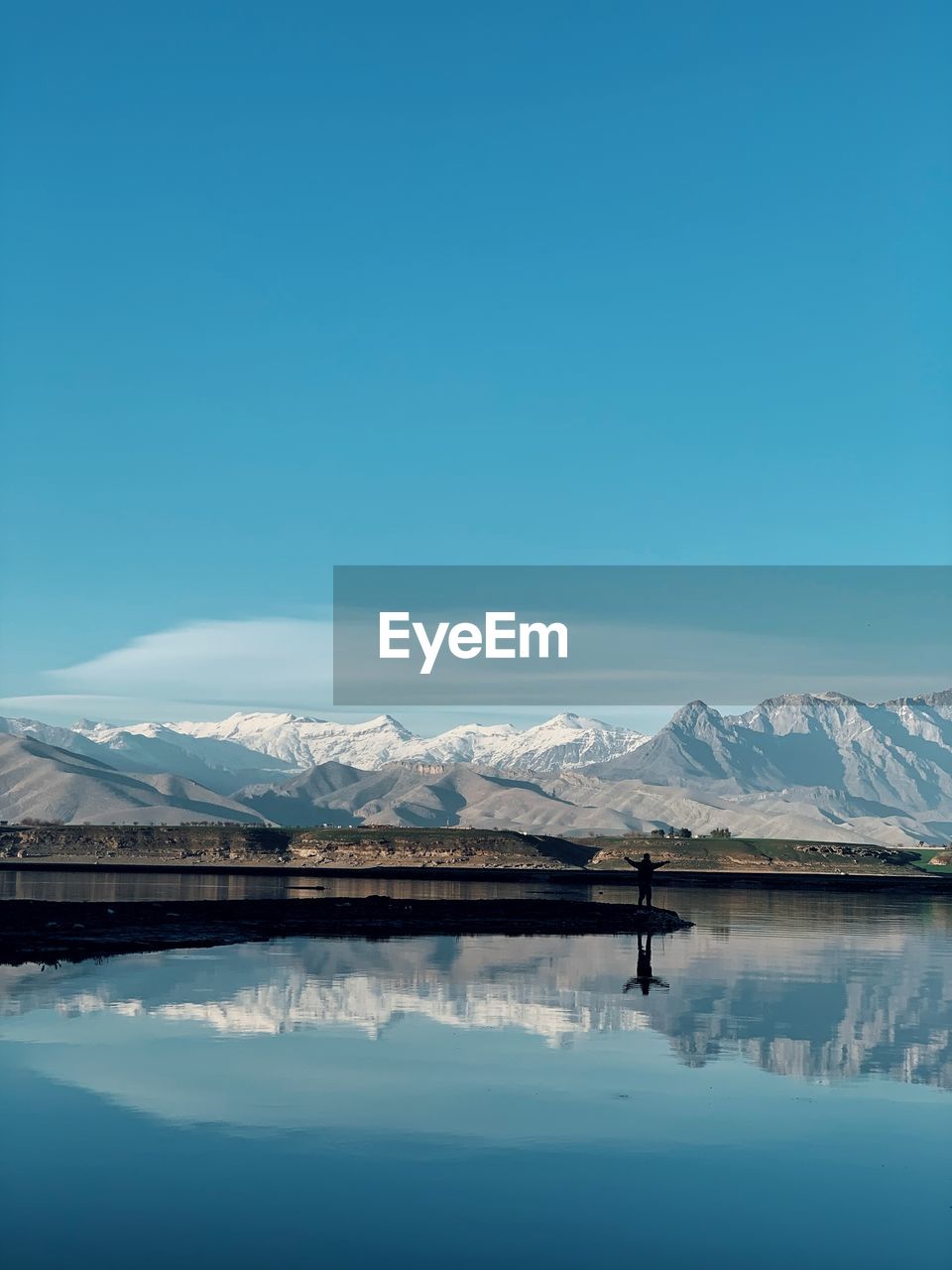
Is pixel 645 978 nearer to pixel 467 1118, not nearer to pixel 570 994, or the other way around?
pixel 570 994

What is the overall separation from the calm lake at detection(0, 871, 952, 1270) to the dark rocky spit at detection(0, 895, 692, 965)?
27.4ft

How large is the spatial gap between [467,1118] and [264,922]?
5199 centimetres

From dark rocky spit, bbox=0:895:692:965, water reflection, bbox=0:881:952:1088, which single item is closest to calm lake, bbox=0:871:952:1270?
water reflection, bbox=0:881:952:1088

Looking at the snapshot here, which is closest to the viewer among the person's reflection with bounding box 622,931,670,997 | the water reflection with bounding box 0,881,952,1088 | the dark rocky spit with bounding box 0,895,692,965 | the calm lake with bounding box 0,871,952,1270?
the calm lake with bounding box 0,871,952,1270

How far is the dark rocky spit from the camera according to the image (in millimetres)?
62750

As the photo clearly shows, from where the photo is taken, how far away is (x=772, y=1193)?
967 inches

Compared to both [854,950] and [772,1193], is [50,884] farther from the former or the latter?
[772,1193]

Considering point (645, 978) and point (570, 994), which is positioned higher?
point (570, 994)

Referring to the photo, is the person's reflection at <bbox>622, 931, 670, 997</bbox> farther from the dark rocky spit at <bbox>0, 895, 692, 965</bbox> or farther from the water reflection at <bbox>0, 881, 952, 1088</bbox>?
the dark rocky spit at <bbox>0, 895, 692, 965</bbox>

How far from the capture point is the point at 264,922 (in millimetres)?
79625

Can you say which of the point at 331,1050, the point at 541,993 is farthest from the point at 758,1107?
the point at 541,993

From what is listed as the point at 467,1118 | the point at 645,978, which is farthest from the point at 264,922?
the point at 467,1118

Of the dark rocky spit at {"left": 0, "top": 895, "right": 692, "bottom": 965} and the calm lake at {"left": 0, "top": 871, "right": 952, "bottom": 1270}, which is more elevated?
the calm lake at {"left": 0, "top": 871, "right": 952, "bottom": 1270}

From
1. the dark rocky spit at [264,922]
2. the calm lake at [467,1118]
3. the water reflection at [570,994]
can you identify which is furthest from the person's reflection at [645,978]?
the dark rocky spit at [264,922]
